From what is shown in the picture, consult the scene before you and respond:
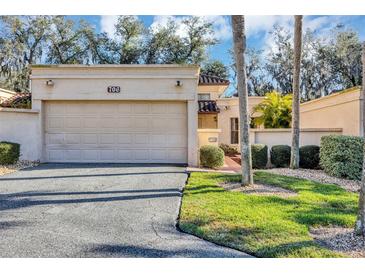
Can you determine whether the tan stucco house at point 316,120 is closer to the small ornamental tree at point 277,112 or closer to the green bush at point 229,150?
the small ornamental tree at point 277,112

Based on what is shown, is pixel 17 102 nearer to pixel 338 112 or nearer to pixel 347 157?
pixel 347 157

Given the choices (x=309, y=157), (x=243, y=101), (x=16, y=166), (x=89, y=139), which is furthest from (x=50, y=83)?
(x=309, y=157)

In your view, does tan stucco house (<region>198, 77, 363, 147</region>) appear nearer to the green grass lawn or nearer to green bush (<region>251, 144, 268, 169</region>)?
green bush (<region>251, 144, 268, 169</region>)

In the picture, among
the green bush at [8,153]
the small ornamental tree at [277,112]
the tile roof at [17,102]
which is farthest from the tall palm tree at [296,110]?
the tile roof at [17,102]

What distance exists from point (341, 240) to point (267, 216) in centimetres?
124

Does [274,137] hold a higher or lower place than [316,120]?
lower

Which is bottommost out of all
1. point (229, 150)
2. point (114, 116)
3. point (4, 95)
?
point (229, 150)

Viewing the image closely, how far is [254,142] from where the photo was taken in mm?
12977

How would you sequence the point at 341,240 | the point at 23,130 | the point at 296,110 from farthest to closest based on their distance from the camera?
the point at 23,130 → the point at 296,110 → the point at 341,240

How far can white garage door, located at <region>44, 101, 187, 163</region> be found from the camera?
12039 mm

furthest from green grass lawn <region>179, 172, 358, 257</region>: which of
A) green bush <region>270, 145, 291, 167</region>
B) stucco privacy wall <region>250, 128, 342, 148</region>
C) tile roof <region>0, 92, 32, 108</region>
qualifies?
tile roof <region>0, 92, 32, 108</region>

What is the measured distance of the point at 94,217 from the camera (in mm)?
5266
